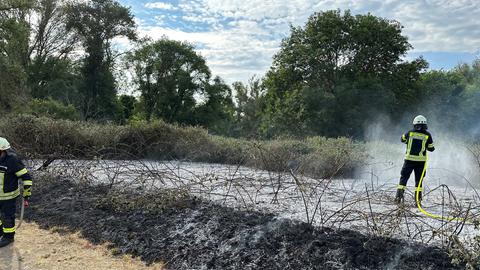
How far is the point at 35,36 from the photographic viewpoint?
3222cm

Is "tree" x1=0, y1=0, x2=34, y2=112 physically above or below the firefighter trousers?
above

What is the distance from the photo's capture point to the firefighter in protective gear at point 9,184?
638 cm

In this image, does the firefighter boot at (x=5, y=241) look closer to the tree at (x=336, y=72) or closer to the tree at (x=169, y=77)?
the tree at (x=336, y=72)

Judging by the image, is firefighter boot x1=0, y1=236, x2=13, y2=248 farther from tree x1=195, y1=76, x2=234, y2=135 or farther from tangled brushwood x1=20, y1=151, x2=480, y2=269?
tree x1=195, y1=76, x2=234, y2=135

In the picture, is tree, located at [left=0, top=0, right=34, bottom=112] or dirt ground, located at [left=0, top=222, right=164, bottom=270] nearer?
dirt ground, located at [left=0, top=222, right=164, bottom=270]

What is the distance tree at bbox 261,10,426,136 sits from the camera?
30.3 metres

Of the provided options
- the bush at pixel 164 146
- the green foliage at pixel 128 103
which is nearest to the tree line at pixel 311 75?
the green foliage at pixel 128 103

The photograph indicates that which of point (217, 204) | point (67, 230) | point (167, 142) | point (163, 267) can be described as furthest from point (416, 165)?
point (167, 142)

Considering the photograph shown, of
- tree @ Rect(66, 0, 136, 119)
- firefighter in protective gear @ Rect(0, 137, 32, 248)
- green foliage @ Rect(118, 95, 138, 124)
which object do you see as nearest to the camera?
Answer: firefighter in protective gear @ Rect(0, 137, 32, 248)

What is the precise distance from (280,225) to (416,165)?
3468 mm

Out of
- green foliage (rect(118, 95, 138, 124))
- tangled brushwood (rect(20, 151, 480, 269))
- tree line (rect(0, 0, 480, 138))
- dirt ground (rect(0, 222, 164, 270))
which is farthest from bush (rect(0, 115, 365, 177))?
green foliage (rect(118, 95, 138, 124))

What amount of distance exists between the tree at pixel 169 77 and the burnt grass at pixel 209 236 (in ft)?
104

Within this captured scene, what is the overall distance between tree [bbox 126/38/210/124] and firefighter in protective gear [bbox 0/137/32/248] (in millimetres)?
33360

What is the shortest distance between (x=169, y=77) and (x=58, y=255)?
1408 inches
